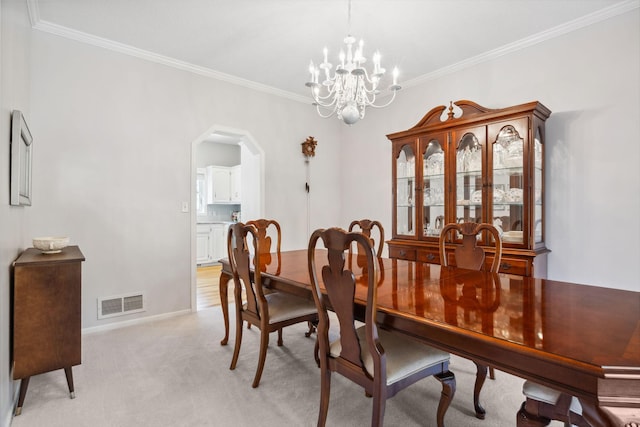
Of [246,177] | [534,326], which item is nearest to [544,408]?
[534,326]

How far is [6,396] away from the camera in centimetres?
169

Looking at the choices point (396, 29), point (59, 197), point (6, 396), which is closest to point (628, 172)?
point (396, 29)

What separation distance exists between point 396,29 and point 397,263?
77.6 inches

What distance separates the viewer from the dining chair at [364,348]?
1338mm

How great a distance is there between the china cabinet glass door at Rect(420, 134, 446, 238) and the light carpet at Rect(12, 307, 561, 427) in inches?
55.3

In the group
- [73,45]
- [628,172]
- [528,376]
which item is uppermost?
[73,45]

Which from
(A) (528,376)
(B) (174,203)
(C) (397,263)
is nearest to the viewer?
(A) (528,376)

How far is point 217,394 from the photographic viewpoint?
2006 mm

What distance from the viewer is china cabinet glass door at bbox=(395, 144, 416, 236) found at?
361 cm

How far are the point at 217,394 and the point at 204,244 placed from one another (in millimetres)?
4987

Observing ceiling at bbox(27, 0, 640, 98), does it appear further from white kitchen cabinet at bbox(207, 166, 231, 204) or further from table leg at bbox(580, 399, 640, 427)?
white kitchen cabinet at bbox(207, 166, 231, 204)

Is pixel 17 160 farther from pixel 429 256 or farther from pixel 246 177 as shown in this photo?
pixel 429 256

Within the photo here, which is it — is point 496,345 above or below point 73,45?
below

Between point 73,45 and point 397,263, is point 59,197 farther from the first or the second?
point 397,263
